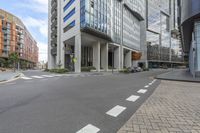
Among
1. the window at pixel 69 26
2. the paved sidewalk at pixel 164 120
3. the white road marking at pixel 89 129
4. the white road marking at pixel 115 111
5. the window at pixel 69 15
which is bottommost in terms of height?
the paved sidewalk at pixel 164 120

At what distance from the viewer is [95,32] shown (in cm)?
3803

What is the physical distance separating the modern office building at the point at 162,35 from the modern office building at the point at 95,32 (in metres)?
9.33

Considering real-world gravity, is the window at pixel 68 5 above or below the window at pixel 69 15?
above

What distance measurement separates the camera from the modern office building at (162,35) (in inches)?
3319

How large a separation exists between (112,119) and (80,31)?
34.5 meters

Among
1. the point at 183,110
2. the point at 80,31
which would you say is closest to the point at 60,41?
the point at 80,31

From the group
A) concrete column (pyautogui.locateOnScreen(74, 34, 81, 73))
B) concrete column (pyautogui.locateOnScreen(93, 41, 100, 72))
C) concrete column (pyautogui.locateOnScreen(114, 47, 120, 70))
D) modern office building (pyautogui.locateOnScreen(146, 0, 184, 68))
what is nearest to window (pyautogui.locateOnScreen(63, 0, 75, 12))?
concrete column (pyautogui.locateOnScreen(74, 34, 81, 73))

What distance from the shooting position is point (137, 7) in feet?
231

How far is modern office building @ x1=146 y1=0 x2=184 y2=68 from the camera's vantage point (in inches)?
3319

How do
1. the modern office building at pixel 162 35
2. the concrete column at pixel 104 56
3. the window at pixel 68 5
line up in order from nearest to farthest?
1. the window at pixel 68 5
2. the concrete column at pixel 104 56
3. the modern office building at pixel 162 35

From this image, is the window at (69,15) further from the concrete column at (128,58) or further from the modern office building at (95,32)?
the concrete column at (128,58)

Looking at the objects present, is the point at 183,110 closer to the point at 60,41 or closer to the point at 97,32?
the point at 97,32

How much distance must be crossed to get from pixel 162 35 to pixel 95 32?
71454 millimetres

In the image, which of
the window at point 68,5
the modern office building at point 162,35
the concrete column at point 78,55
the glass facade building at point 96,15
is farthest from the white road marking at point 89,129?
the modern office building at point 162,35
